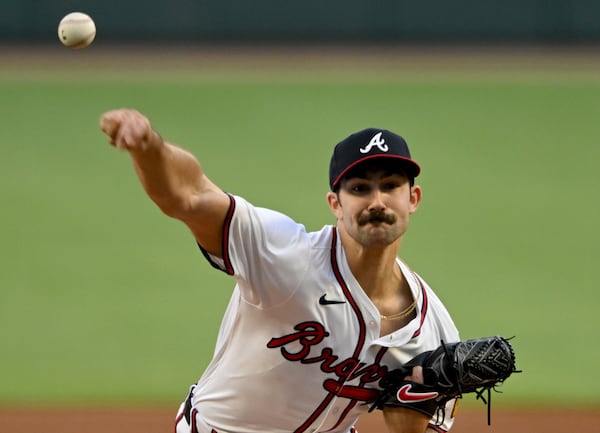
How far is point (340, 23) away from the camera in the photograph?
708 inches

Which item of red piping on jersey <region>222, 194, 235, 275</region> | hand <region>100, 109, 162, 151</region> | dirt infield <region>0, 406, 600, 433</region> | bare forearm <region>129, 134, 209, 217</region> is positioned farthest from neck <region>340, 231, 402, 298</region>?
dirt infield <region>0, 406, 600, 433</region>

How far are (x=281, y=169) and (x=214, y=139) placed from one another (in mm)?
1373

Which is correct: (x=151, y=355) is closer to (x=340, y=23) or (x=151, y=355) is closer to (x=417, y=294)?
(x=417, y=294)

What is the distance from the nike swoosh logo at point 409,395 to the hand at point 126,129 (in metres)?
1.68

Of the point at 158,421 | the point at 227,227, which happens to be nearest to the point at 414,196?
the point at 227,227

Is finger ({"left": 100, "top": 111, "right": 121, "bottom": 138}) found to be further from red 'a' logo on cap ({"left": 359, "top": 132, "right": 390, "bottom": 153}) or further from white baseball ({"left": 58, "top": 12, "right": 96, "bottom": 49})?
white baseball ({"left": 58, "top": 12, "right": 96, "bottom": 49})

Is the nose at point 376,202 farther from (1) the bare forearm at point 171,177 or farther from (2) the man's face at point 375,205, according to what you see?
(1) the bare forearm at point 171,177

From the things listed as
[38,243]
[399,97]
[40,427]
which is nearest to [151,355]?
[40,427]

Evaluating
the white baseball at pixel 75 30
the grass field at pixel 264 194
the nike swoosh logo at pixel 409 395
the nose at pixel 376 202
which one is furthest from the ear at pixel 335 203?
the grass field at pixel 264 194

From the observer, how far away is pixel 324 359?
14.2 feet

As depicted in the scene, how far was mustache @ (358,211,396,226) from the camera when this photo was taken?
13.7 ft

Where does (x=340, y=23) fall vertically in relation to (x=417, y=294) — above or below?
above

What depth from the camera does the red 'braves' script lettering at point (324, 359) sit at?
4270 millimetres

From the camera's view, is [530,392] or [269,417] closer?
[269,417]
